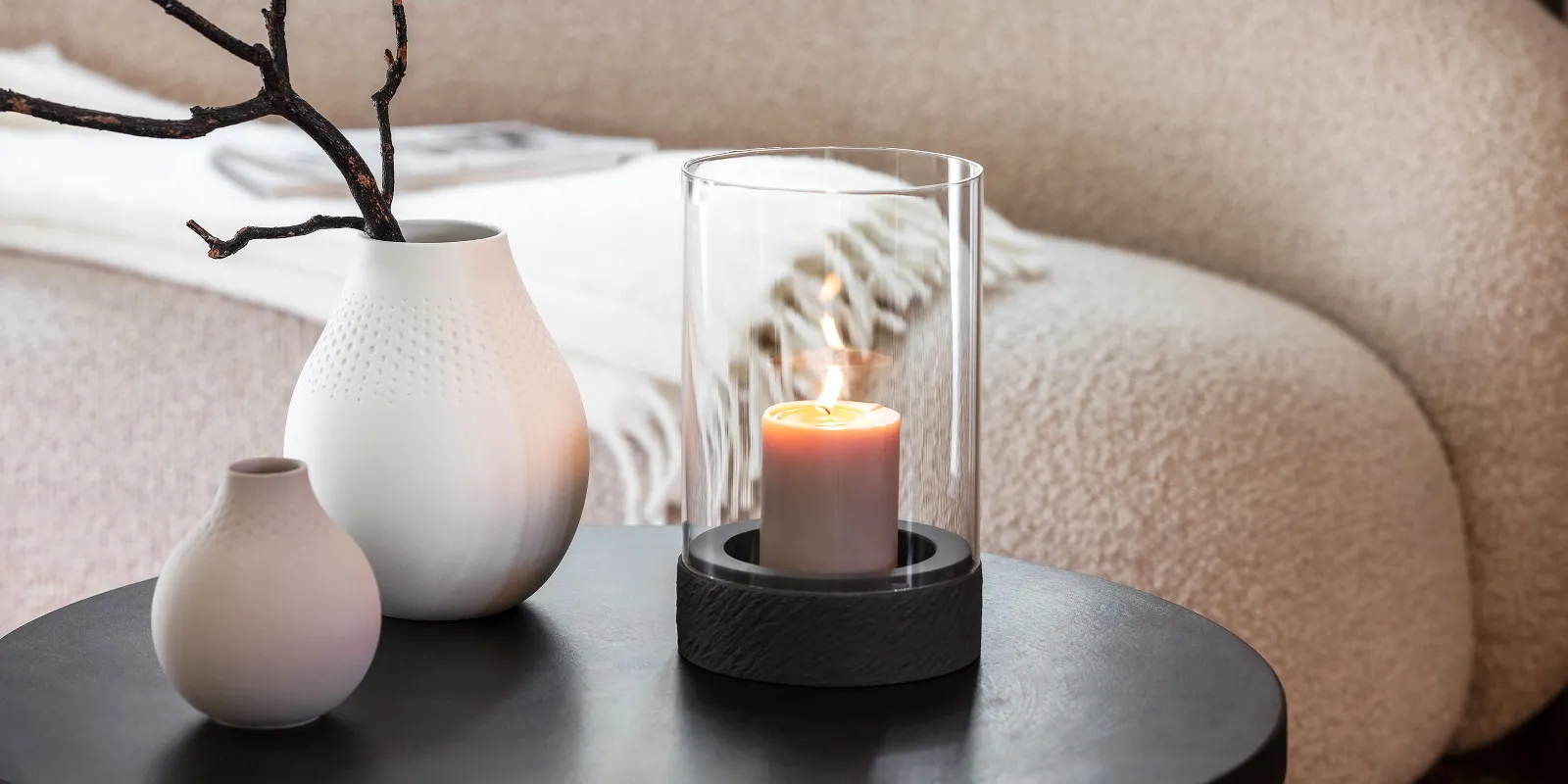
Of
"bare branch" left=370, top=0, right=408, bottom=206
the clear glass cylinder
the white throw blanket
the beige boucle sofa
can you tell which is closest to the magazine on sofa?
the white throw blanket

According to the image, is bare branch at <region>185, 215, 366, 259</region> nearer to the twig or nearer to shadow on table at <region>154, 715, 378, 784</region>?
the twig

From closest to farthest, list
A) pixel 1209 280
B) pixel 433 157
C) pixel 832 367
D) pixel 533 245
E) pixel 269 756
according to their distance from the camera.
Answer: pixel 269 756, pixel 832 367, pixel 533 245, pixel 1209 280, pixel 433 157

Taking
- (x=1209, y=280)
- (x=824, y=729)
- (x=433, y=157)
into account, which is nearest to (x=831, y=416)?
(x=824, y=729)

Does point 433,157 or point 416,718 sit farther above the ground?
point 433,157

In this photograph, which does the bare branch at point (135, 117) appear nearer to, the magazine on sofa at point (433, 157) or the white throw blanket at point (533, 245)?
the white throw blanket at point (533, 245)

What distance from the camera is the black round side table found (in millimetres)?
520

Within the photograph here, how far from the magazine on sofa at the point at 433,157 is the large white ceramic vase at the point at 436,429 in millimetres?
748

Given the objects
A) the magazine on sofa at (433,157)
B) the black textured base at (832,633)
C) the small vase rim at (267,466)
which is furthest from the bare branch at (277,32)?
the magazine on sofa at (433,157)

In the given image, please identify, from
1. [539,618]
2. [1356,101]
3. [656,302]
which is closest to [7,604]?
[656,302]

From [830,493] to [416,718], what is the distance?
0.16 meters

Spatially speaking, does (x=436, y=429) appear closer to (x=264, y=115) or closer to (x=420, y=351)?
(x=420, y=351)

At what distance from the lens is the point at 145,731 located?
547 millimetres

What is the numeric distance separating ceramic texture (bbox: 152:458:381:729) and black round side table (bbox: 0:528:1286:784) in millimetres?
15

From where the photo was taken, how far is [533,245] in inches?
48.2
